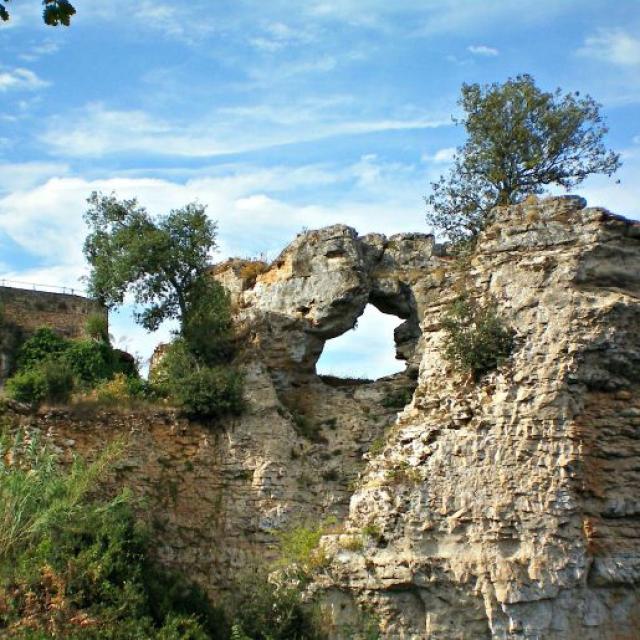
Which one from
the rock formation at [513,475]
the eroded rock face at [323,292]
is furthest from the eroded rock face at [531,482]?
the eroded rock face at [323,292]

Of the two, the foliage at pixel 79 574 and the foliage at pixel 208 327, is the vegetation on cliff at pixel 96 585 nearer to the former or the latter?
the foliage at pixel 79 574

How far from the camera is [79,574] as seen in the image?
16.9 meters

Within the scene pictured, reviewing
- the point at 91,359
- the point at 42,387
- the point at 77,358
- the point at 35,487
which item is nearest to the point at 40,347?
the point at 77,358

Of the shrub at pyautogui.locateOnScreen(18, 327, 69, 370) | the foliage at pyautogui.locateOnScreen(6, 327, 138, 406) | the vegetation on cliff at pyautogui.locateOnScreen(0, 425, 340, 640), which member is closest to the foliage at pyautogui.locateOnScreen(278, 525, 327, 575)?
the vegetation on cliff at pyautogui.locateOnScreen(0, 425, 340, 640)

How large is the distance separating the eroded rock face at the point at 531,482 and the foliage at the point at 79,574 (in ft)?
8.75

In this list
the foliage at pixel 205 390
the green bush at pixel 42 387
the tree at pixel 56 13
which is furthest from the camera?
the foliage at pixel 205 390

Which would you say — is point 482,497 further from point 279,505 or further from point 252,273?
point 252,273

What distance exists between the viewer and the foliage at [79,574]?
16328 mm

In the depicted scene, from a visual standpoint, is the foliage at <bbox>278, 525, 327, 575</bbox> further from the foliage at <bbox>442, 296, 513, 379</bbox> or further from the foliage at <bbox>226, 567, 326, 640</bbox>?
the foliage at <bbox>442, 296, 513, 379</bbox>

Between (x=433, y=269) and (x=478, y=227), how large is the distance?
5.37 feet

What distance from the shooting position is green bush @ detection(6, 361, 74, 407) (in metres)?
21.7

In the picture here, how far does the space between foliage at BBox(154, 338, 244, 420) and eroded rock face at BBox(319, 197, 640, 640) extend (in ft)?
16.3

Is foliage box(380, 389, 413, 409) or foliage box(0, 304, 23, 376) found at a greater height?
foliage box(0, 304, 23, 376)

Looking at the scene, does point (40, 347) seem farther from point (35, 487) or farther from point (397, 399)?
point (35, 487)
